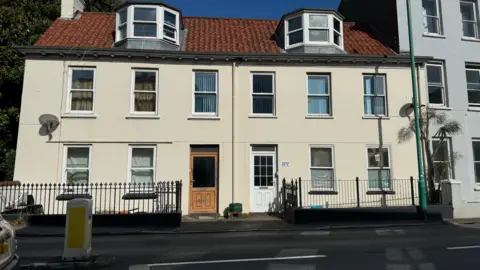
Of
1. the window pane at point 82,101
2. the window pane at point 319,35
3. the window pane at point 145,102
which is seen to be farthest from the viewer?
the window pane at point 319,35

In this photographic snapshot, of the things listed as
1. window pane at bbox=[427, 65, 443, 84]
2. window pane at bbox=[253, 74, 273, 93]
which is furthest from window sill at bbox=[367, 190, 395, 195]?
window pane at bbox=[253, 74, 273, 93]

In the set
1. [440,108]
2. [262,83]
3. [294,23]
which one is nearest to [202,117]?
[262,83]

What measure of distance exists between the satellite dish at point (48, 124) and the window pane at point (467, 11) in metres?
18.3

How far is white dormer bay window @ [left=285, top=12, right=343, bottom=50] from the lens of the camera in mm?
16234

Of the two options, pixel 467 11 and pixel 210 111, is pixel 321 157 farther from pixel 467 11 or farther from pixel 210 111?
pixel 467 11

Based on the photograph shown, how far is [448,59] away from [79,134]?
51.1ft

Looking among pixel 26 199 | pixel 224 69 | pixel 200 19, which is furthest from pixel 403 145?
pixel 26 199

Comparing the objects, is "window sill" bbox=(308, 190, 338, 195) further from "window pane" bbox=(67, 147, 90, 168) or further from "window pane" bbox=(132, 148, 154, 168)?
"window pane" bbox=(67, 147, 90, 168)

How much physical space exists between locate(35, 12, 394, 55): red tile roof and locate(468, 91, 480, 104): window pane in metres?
4.14

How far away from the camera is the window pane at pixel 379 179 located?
15.2m

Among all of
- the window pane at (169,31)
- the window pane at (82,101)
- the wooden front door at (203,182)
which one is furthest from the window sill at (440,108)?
the window pane at (82,101)

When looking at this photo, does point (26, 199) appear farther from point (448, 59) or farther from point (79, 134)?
point (448, 59)

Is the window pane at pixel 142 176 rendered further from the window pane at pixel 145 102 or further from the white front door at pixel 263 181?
the white front door at pixel 263 181

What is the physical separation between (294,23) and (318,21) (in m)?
1.01
